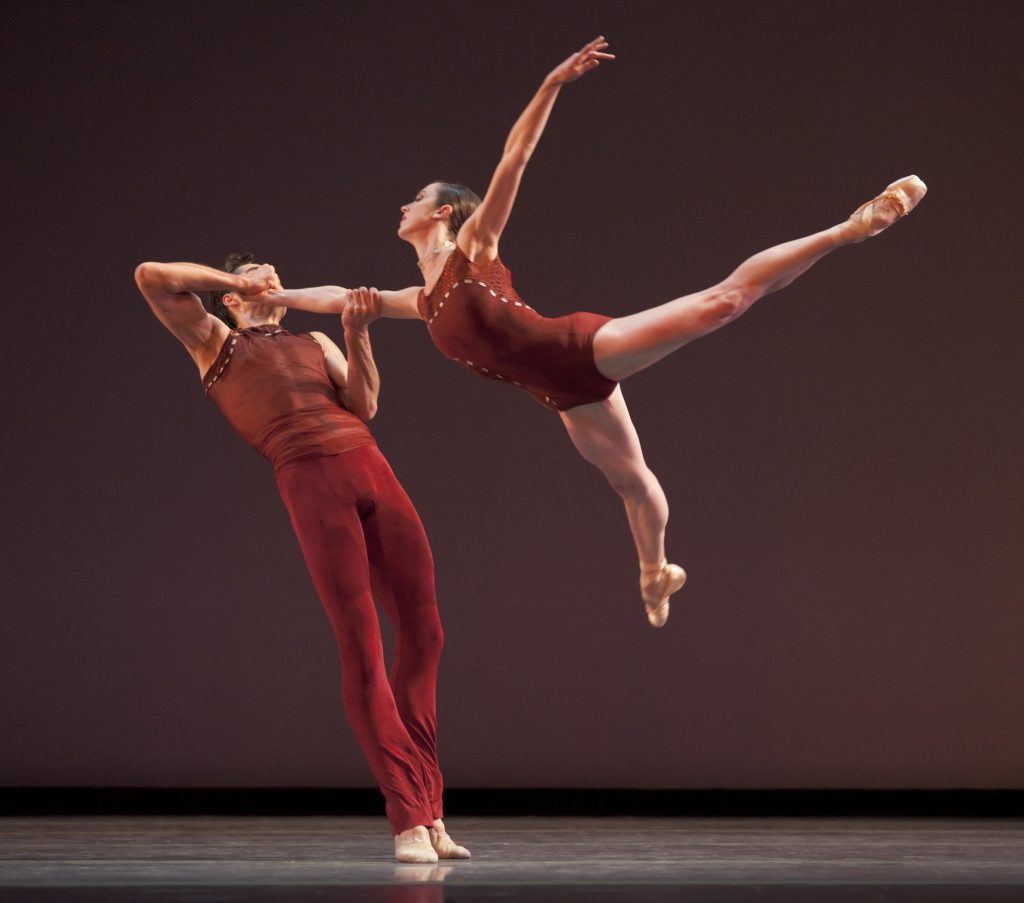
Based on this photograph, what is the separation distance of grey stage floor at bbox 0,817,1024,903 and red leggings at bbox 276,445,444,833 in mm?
271

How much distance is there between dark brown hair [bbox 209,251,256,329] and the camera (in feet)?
13.3

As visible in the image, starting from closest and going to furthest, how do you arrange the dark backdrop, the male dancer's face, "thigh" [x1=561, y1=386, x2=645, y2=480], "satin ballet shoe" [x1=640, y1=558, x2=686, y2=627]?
1. "thigh" [x1=561, y1=386, x2=645, y2=480]
2. "satin ballet shoe" [x1=640, y1=558, x2=686, y2=627]
3. the male dancer's face
4. the dark backdrop

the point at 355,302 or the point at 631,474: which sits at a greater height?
the point at 355,302

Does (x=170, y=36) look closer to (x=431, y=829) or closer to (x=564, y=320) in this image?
(x=564, y=320)

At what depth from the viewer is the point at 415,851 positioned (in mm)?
3564

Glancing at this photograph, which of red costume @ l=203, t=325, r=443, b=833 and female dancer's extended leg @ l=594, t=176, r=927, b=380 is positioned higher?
Result: female dancer's extended leg @ l=594, t=176, r=927, b=380

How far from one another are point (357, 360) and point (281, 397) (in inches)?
9.1

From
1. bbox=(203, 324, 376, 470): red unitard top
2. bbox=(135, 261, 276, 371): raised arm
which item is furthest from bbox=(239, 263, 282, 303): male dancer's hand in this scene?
bbox=(203, 324, 376, 470): red unitard top

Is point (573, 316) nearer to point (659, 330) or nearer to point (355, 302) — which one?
point (659, 330)

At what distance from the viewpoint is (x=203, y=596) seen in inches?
220

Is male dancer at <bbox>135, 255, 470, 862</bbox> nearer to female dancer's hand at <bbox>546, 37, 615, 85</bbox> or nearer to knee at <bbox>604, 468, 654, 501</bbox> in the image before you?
knee at <bbox>604, 468, 654, 501</bbox>

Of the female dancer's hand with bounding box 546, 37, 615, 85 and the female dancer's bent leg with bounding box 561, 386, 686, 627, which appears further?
the female dancer's bent leg with bounding box 561, 386, 686, 627

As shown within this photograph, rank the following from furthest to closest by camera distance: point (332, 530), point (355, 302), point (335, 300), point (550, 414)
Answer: point (550, 414)
point (335, 300)
point (355, 302)
point (332, 530)

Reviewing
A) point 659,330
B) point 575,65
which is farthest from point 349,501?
point 575,65
